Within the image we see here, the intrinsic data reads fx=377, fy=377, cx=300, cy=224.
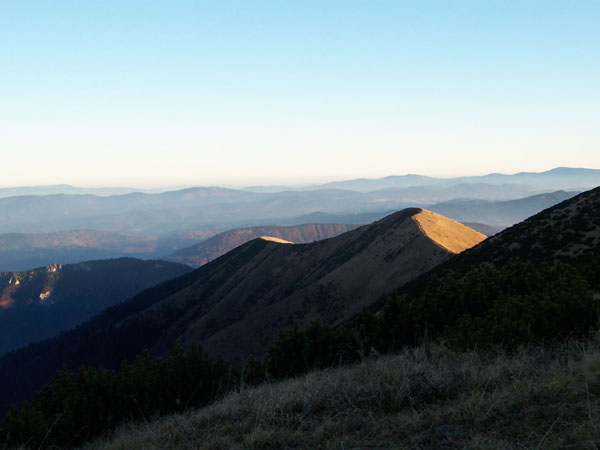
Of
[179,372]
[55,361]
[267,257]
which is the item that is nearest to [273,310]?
[267,257]

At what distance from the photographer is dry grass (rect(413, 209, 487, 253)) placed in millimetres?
90006

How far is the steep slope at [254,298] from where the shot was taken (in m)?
82.6

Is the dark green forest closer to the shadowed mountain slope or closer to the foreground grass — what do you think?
the shadowed mountain slope

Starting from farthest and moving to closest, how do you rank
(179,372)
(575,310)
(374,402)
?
(179,372), (575,310), (374,402)

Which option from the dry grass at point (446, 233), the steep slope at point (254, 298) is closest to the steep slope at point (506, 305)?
the steep slope at point (254, 298)

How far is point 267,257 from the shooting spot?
147 meters

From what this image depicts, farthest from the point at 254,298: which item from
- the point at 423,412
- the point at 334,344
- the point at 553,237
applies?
the point at 423,412

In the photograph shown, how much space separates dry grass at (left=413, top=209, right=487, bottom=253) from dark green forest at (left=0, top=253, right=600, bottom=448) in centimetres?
7095

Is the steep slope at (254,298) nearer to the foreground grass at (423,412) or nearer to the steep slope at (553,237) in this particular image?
the steep slope at (553,237)

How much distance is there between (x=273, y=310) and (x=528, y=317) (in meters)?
82.5

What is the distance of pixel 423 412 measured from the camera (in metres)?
6.57

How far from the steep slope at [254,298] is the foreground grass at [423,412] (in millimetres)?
52954

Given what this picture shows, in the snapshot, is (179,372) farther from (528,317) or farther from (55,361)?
(55,361)

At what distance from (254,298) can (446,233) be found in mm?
60833
